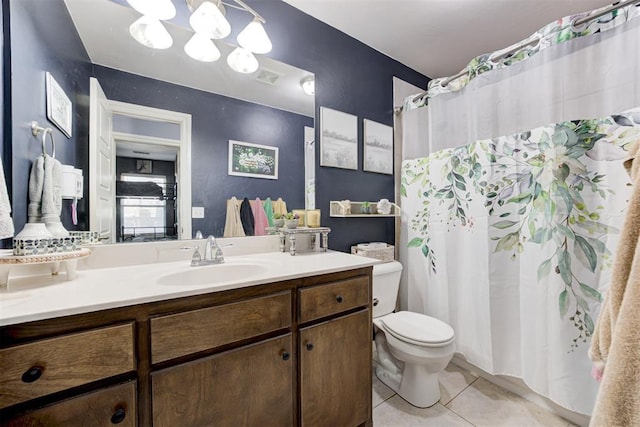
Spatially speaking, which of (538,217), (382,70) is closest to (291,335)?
(538,217)

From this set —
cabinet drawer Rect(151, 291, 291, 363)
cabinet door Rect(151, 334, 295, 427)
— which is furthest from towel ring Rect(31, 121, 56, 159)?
cabinet door Rect(151, 334, 295, 427)

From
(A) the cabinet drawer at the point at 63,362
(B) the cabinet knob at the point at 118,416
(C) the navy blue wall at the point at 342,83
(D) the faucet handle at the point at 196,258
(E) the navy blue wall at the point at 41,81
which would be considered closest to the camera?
(A) the cabinet drawer at the point at 63,362

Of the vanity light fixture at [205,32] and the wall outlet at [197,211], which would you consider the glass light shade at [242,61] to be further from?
the wall outlet at [197,211]

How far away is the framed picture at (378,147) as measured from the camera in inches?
80.1

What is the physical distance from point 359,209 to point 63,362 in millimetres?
1636

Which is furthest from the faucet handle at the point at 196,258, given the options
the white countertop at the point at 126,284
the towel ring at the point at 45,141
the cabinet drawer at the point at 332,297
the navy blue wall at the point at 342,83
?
the navy blue wall at the point at 342,83

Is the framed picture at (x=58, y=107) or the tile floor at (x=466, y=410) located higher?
the framed picture at (x=58, y=107)

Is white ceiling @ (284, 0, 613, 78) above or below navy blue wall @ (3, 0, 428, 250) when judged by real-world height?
above

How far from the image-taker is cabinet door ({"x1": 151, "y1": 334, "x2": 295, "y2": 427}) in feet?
2.61

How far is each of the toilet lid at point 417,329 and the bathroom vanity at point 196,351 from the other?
1.02ft

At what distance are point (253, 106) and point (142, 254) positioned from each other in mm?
995

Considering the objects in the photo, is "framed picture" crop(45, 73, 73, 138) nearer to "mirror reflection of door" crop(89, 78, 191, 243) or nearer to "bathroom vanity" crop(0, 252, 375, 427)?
"mirror reflection of door" crop(89, 78, 191, 243)

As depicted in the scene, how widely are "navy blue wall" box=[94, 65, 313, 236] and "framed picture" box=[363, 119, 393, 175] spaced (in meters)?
0.64

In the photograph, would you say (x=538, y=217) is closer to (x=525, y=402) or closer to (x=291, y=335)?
(x=525, y=402)
